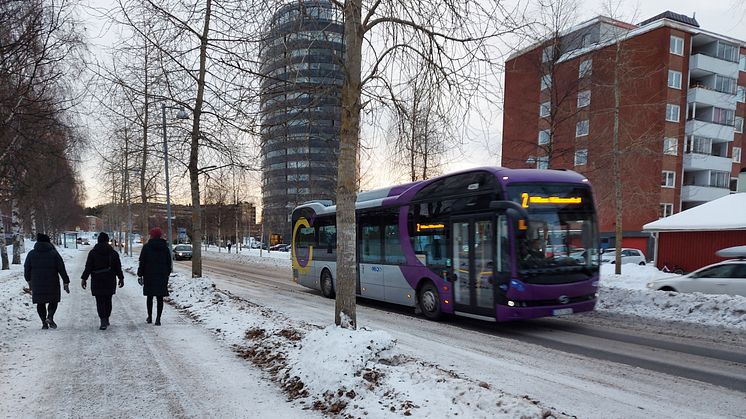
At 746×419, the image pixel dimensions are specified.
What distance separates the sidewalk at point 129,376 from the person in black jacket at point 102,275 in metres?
0.39

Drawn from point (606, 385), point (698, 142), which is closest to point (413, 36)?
point (606, 385)

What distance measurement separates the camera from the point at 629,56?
17281 mm

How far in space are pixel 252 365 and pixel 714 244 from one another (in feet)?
73.0

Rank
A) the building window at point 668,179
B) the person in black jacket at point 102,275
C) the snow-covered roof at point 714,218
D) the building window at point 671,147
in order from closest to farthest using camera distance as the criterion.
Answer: the person in black jacket at point 102,275 → the building window at point 671,147 → the snow-covered roof at point 714,218 → the building window at point 668,179

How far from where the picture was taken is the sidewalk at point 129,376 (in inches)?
170

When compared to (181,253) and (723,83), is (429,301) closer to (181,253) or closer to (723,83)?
(181,253)

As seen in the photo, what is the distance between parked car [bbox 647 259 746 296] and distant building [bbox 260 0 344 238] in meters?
9.95

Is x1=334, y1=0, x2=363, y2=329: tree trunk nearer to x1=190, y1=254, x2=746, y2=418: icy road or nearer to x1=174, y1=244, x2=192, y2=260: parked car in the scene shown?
x1=190, y1=254, x2=746, y2=418: icy road

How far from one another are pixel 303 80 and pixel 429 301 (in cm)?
578

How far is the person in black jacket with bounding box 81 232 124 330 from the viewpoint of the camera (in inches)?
308

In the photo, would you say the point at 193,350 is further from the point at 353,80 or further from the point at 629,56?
the point at 629,56

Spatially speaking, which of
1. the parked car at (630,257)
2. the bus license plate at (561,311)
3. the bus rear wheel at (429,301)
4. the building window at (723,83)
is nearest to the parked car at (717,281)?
the bus license plate at (561,311)

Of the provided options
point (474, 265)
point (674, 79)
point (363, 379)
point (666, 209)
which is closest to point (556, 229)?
point (474, 265)

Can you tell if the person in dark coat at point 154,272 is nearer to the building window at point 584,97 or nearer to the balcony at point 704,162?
the building window at point 584,97
